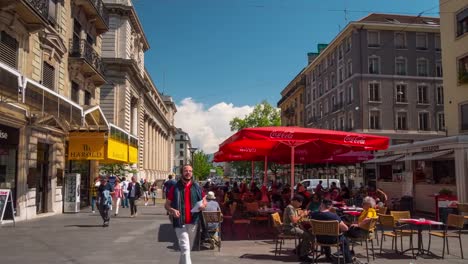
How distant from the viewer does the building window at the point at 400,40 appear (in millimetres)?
51375

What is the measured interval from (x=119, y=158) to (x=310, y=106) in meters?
51.3

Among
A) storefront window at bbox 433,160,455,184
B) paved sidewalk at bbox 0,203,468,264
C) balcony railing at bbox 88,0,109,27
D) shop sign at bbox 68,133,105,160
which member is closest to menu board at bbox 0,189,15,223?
paved sidewalk at bbox 0,203,468,264

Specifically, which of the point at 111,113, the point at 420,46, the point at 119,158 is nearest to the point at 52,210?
the point at 119,158

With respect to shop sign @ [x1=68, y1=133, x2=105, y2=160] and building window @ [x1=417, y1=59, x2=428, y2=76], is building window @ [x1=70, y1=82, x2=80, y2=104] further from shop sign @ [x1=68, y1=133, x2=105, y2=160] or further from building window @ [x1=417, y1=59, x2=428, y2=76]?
building window @ [x1=417, y1=59, x2=428, y2=76]

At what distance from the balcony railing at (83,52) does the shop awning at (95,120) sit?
13.9 feet

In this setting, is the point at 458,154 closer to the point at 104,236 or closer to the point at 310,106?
the point at 104,236

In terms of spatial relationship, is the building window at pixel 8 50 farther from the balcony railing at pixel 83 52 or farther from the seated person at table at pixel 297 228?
the seated person at table at pixel 297 228

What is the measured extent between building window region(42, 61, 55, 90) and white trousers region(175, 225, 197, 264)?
1503cm

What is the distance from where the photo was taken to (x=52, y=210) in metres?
20.1

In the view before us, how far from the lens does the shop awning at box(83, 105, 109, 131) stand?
64.1 ft

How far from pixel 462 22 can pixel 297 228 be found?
24.4 metres

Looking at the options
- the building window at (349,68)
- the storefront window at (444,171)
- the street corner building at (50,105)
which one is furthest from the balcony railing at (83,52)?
the building window at (349,68)

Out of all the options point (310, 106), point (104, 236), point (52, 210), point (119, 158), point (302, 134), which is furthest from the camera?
point (310, 106)

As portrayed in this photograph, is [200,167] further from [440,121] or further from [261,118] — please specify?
[440,121]
